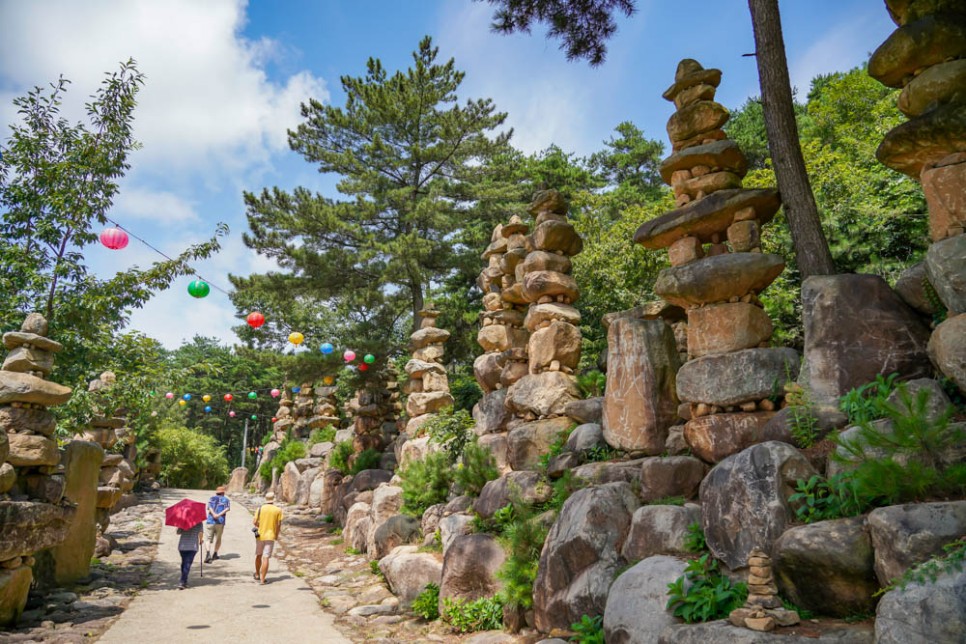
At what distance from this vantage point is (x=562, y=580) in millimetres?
6012

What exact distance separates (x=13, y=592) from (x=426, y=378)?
28.6 ft

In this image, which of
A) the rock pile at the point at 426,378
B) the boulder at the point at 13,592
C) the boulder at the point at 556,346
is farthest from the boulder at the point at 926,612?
the rock pile at the point at 426,378

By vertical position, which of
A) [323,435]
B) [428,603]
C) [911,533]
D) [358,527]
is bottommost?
[428,603]

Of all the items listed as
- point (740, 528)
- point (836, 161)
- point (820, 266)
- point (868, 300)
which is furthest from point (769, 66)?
point (836, 161)

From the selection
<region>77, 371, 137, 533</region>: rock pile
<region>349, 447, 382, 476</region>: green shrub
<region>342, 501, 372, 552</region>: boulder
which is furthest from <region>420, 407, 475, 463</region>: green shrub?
<region>77, 371, 137, 533</region>: rock pile

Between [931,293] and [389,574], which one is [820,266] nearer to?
[931,293]

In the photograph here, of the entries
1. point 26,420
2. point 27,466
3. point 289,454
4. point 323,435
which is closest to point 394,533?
point 27,466

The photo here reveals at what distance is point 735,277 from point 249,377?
150 ft

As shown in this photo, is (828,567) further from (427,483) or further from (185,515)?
(185,515)

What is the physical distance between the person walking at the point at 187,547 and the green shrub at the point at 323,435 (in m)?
12.2

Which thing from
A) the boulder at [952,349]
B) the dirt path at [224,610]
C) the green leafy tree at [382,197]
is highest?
the green leafy tree at [382,197]

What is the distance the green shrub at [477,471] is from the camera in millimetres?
9227

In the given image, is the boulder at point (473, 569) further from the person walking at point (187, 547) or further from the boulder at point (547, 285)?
the person walking at point (187, 547)

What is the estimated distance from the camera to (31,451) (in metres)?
7.68
